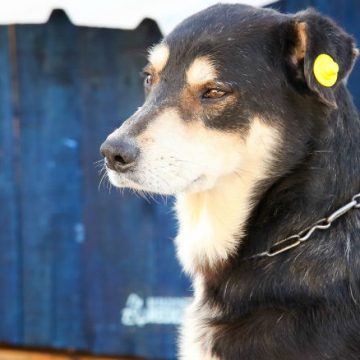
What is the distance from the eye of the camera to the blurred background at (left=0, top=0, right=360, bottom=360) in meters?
4.63

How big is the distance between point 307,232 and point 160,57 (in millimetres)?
870

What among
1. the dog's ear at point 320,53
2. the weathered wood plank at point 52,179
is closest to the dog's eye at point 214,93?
the dog's ear at point 320,53

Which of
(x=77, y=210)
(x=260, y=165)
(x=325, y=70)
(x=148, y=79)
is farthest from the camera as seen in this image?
(x=77, y=210)

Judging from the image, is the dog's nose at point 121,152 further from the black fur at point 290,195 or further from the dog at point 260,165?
the black fur at point 290,195

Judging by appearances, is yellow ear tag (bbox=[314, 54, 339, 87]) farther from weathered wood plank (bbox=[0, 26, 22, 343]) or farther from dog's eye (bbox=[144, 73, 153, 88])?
weathered wood plank (bbox=[0, 26, 22, 343])

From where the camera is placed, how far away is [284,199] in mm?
2877

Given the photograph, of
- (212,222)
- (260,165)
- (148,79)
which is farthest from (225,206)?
(148,79)

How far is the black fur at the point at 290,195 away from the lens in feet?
8.81

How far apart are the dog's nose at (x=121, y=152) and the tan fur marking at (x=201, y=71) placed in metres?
0.36

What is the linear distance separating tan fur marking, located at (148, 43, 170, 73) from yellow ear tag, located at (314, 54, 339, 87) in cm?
60

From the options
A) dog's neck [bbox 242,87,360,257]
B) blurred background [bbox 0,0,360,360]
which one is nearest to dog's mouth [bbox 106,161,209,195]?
dog's neck [bbox 242,87,360,257]

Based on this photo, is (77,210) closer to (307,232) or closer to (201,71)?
(201,71)

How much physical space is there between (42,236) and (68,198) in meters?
0.29

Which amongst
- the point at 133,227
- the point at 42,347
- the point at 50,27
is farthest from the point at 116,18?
the point at 42,347
